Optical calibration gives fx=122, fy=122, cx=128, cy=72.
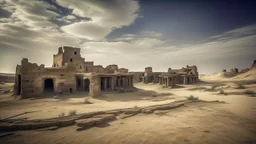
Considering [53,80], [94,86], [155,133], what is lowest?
[155,133]

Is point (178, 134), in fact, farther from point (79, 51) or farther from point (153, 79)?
point (153, 79)

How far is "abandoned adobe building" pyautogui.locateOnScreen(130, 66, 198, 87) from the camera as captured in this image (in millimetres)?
31266

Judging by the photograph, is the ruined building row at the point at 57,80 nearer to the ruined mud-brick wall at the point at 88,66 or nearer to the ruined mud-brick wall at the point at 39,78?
the ruined mud-brick wall at the point at 39,78

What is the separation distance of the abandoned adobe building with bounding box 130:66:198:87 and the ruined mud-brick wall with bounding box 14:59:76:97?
22306 millimetres

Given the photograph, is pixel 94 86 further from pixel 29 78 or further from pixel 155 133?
pixel 155 133

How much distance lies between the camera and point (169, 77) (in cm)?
3106

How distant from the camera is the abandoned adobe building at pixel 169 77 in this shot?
3127cm

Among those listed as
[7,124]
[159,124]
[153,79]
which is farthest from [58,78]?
[153,79]

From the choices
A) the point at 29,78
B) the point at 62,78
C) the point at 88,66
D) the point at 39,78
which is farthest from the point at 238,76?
the point at 29,78

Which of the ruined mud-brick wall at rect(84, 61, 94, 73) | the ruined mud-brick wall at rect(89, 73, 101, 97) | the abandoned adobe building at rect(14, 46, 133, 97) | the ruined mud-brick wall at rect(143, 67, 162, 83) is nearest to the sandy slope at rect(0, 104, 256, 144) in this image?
the ruined mud-brick wall at rect(89, 73, 101, 97)

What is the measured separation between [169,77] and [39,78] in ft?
88.9

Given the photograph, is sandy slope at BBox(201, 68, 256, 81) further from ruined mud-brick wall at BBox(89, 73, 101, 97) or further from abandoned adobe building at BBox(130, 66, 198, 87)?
ruined mud-brick wall at BBox(89, 73, 101, 97)

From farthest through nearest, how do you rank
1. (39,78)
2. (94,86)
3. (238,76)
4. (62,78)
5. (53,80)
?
(238,76) → (62,78) → (53,80) → (39,78) → (94,86)

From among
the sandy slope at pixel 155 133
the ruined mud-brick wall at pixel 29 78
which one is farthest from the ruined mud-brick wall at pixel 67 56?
the sandy slope at pixel 155 133
